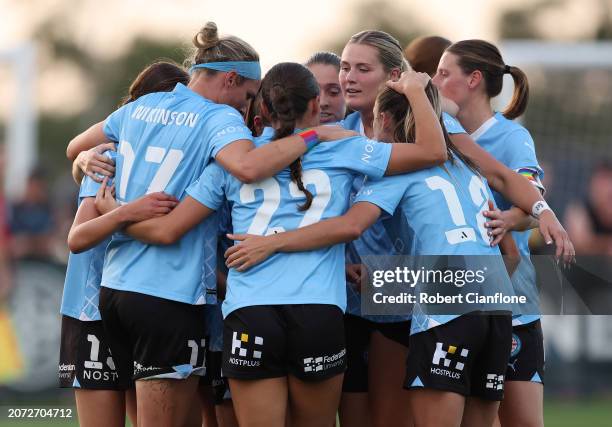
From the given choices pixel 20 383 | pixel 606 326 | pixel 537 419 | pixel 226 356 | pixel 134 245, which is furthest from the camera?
pixel 606 326

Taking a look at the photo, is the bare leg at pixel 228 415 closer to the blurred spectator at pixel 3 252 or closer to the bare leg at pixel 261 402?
the bare leg at pixel 261 402

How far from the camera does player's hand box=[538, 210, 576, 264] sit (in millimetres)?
5293

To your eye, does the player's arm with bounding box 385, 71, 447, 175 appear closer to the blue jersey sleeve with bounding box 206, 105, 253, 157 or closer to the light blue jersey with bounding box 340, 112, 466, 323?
the light blue jersey with bounding box 340, 112, 466, 323

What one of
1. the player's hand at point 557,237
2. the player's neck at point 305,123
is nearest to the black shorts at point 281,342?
the player's neck at point 305,123

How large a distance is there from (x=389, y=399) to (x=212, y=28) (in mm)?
2104

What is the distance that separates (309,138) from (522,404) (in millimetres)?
1872

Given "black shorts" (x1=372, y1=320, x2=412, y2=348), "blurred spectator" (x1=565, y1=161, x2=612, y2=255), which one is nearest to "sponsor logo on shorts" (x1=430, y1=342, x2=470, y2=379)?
"black shorts" (x1=372, y1=320, x2=412, y2=348)

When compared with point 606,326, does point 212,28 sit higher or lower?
higher

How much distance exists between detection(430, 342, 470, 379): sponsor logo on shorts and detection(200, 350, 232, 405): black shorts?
1.20 metres

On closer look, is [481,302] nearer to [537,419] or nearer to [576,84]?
[537,419]

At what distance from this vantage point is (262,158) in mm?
5027

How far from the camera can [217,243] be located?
5688 mm

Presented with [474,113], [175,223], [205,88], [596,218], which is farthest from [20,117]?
[175,223]

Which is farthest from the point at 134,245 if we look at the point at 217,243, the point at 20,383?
the point at 20,383
